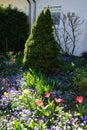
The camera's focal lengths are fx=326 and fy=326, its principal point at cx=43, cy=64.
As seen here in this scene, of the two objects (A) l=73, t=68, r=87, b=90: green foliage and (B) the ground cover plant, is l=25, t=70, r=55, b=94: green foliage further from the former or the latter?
(A) l=73, t=68, r=87, b=90: green foliage

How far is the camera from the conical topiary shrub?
8617 mm

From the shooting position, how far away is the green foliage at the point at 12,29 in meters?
13.5

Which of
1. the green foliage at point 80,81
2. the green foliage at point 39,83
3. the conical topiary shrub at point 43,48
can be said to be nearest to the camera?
the green foliage at point 39,83

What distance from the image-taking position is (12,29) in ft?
45.3

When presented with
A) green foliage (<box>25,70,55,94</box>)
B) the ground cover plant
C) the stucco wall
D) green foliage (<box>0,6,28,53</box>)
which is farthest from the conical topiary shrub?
green foliage (<box>0,6,28,53</box>)

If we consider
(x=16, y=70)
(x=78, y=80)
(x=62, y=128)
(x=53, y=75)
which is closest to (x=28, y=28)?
(x=16, y=70)

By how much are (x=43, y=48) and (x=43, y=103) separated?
104 inches

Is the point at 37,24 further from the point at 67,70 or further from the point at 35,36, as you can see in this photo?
the point at 67,70

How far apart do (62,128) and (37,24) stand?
4.25 meters

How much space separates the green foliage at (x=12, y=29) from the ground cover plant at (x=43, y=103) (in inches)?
190

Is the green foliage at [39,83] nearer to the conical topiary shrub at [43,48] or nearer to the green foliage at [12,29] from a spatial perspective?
the conical topiary shrub at [43,48]

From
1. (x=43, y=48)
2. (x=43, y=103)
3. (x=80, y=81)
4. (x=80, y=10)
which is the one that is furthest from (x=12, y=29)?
(x=43, y=103)

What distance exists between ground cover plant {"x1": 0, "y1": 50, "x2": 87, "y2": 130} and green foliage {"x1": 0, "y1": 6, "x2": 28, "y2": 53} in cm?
484

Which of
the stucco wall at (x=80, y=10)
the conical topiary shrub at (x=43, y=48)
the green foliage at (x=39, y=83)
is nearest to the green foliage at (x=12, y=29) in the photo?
the stucco wall at (x=80, y=10)
